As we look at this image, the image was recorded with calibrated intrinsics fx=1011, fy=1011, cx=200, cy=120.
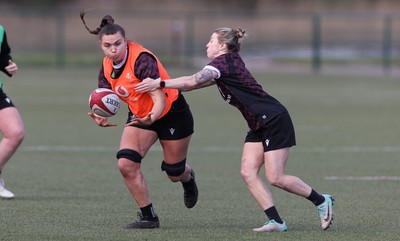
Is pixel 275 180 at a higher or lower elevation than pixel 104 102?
lower

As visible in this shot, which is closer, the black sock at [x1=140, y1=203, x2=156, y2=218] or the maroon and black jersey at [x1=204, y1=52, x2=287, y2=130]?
the maroon and black jersey at [x1=204, y1=52, x2=287, y2=130]

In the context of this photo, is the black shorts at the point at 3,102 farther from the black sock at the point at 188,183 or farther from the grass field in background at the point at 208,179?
the black sock at the point at 188,183

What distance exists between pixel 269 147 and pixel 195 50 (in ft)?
106

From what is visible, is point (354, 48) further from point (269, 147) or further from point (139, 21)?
point (269, 147)

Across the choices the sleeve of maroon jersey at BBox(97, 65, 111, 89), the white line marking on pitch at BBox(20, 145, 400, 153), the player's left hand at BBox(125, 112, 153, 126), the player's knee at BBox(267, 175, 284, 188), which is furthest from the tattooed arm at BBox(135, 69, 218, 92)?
the white line marking on pitch at BBox(20, 145, 400, 153)

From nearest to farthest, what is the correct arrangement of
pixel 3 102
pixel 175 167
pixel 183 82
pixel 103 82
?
pixel 183 82
pixel 103 82
pixel 175 167
pixel 3 102

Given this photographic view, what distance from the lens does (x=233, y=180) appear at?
11.8 meters

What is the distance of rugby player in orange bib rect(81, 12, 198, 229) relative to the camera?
8312 millimetres

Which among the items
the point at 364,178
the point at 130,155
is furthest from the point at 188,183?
the point at 364,178

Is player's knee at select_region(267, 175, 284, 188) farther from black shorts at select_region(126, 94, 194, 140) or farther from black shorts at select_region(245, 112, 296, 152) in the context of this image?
black shorts at select_region(126, 94, 194, 140)

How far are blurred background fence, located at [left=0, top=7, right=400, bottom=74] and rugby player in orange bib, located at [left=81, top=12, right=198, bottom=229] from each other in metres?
28.1

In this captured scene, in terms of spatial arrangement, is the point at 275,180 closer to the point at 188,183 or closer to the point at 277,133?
the point at 277,133

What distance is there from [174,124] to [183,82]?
32.0 inches

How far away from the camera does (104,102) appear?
8.39 m
